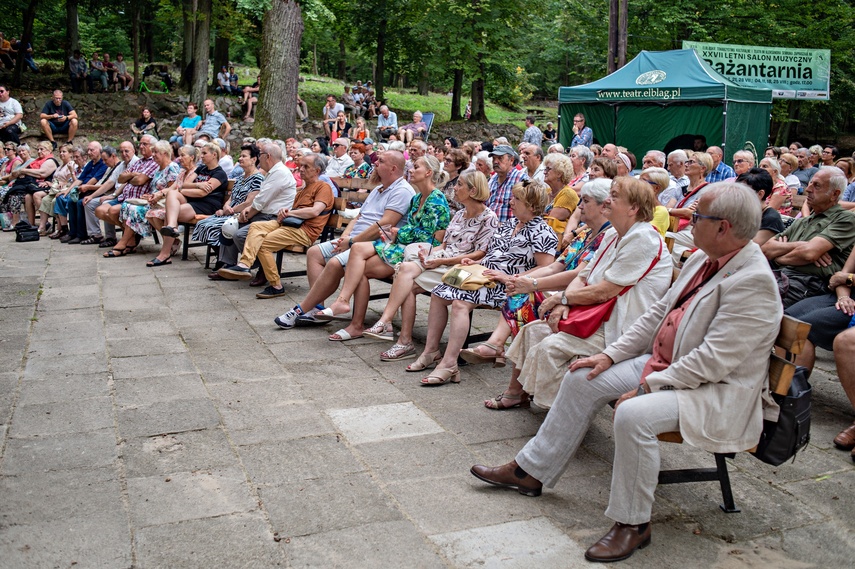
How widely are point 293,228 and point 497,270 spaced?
10.4 feet

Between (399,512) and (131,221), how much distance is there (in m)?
7.75

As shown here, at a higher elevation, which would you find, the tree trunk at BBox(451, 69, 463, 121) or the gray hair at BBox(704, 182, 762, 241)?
the tree trunk at BBox(451, 69, 463, 121)

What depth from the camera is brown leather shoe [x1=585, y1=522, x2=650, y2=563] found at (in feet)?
10.2

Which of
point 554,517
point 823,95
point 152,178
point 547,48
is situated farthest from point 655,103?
point 547,48

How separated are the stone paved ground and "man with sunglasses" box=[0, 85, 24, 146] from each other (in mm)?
14665

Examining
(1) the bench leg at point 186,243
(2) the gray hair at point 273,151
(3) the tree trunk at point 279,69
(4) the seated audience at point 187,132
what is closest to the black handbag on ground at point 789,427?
(2) the gray hair at point 273,151

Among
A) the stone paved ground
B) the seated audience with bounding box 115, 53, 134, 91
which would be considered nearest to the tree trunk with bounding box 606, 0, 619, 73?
the stone paved ground

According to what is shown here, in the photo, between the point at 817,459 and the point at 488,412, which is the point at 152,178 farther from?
the point at 817,459

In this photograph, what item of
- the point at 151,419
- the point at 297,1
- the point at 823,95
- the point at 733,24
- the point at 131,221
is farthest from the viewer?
the point at 733,24

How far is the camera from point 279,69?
605 inches

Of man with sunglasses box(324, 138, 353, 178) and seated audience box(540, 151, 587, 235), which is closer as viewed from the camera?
seated audience box(540, 151, 587, 235)

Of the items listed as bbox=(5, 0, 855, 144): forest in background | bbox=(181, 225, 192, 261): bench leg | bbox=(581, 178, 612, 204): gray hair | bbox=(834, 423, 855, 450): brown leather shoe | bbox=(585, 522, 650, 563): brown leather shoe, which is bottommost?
bbox=(585, 522, 650, 563): brown leather shoe

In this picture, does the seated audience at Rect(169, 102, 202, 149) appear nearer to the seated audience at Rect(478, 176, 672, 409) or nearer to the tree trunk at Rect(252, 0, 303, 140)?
the tree trunk at Rect(252, 0, 303, 140)

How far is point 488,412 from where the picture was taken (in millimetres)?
4793
